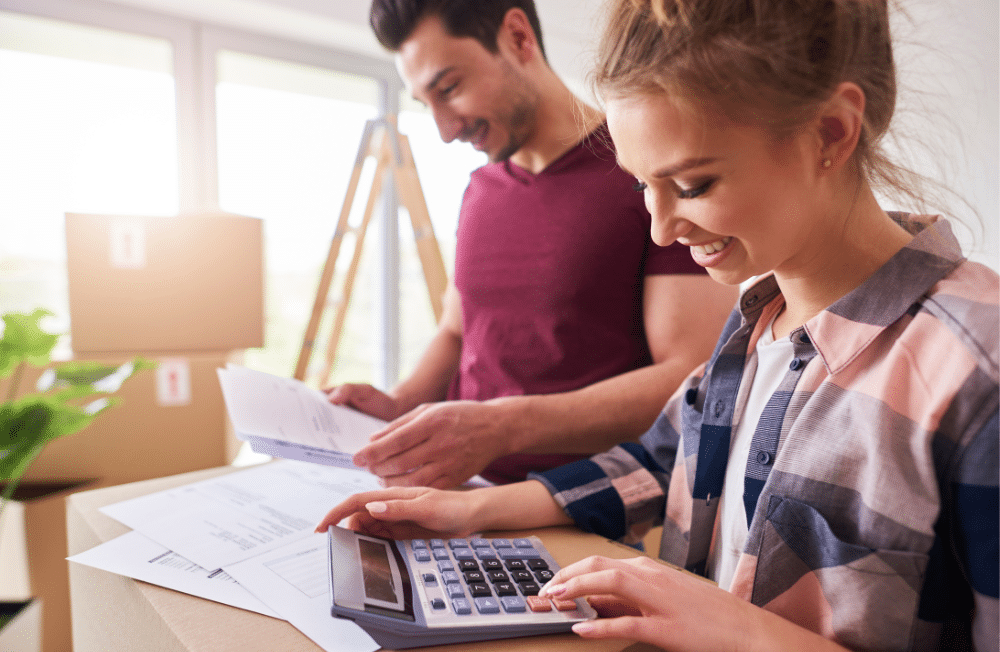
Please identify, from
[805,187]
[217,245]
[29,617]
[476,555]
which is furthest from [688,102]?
[217,245]

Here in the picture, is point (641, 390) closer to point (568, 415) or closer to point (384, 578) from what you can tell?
point (568, 415)

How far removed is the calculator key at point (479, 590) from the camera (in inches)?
17.7

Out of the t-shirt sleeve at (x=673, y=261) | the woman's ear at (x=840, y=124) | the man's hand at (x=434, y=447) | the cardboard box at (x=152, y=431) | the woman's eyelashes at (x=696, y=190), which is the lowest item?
the cardboard box at (x=152, y=431)

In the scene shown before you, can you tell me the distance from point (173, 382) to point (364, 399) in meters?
0.73

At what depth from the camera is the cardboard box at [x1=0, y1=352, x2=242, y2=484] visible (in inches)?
54.6

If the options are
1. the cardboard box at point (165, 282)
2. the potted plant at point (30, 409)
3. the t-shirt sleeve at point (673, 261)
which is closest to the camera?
the potted plant at point (30, 409)

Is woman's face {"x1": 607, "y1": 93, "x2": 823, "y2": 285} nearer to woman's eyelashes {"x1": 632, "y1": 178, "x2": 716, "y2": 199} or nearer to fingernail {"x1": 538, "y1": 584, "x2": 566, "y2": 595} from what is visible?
woman's eyelashes {"x1": 632, "y1": 178, "x2": 716, "y2": 199}

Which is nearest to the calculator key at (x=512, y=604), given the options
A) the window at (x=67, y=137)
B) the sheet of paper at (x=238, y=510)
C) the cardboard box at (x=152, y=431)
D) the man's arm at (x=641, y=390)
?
the sheet of paper at (x=238, y=510)

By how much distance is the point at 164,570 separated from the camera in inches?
20.6

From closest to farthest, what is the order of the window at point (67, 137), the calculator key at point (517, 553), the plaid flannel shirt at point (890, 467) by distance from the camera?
the plaid flannel shirt at point (890, 467), the calculator key at point (517, 553), the window at point (67, 137)

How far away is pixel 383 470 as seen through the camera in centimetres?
71

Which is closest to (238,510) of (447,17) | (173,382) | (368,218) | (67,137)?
(447,17)

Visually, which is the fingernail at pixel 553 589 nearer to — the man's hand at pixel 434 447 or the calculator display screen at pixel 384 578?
the calculator display screen at pixel 384 578

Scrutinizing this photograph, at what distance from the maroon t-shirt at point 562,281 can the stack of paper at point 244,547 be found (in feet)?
1.09
